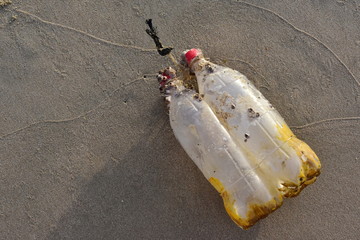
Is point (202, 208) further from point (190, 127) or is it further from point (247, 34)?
point (247, 34)

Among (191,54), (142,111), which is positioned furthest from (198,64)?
(142,111)

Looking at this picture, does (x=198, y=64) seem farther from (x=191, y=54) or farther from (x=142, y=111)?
(x=142, y=111)

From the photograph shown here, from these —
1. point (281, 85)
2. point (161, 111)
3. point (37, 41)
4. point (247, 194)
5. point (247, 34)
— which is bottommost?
point (247, 194)

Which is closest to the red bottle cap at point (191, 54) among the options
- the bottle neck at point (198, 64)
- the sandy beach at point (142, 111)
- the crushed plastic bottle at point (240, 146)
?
the bottle neck at point (198, 64)

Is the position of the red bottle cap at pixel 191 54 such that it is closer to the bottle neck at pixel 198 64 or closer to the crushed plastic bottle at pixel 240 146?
the bottle neck at pixel 198 64

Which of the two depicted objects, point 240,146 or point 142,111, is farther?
point 142,111

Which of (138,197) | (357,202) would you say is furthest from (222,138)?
(357,202)

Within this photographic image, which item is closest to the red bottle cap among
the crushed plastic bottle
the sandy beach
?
the crushed plastic bottle
